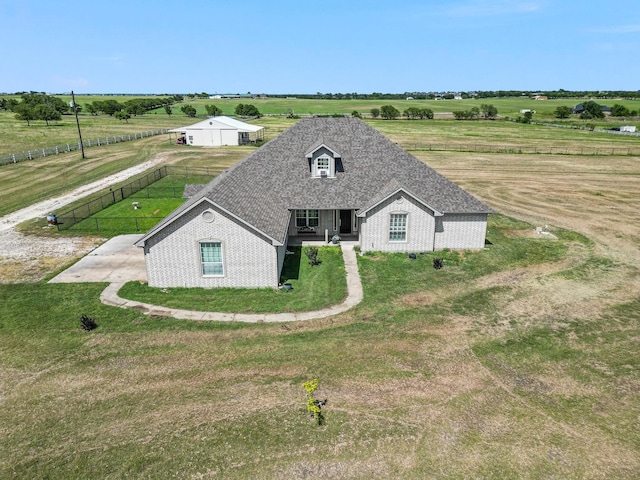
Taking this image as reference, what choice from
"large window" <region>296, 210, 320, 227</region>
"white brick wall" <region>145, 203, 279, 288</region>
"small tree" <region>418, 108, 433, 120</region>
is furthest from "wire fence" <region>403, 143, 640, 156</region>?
"small tree" <region>418, 108, 433, 120</region>

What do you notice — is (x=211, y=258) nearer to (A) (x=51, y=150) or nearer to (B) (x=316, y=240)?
(B) (x=316, y=240)

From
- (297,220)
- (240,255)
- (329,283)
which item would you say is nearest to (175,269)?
(240,255)

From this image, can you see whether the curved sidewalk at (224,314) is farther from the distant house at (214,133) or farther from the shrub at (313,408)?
the distant house at (214,133)

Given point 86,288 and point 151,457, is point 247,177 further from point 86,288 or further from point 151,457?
point 151,457

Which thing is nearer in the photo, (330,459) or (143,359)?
(330,459)

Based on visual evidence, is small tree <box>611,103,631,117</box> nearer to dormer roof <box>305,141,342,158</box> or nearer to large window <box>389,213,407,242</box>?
dormer roof <box>305,141,342,158</box>

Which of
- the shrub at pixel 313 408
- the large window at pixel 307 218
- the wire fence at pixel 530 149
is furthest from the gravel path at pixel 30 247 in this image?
the wire fence at pixel 530 149
